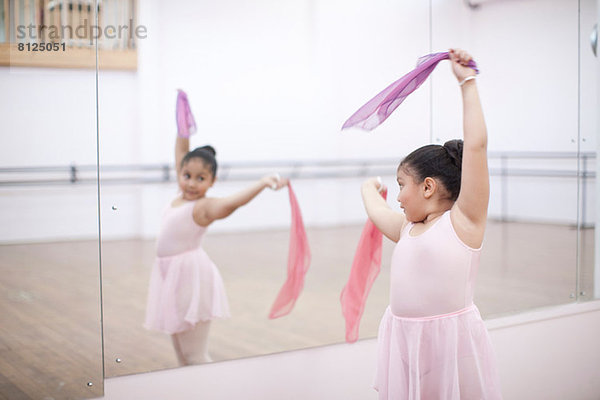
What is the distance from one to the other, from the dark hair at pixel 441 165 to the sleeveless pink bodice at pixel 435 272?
86 mm

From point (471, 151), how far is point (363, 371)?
43.4 inches

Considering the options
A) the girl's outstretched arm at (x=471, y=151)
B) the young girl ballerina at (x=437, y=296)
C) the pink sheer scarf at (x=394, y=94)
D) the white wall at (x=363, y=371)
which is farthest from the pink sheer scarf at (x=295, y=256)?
the girl's outstretched arm at (x=471, y=151)

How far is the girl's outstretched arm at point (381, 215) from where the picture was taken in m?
2.10

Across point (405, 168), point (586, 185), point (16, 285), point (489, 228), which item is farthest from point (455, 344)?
point (586, 185)

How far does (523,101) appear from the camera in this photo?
3334 mm

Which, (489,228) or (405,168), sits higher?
(405,168)

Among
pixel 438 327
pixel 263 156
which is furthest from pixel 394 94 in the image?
pixel 263 156

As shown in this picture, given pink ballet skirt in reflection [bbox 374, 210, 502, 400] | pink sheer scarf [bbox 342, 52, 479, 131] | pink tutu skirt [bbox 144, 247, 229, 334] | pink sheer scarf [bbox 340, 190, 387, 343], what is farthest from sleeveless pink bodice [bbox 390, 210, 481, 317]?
pink tutu skirt [bbox 144, 247, 229, 334]

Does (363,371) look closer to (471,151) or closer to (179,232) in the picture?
(179,232)

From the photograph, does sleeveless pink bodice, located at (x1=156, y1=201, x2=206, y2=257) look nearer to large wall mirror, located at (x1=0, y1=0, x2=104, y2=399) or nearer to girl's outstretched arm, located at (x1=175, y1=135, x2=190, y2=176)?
girl's outstretched arm, located at (x1=175, y1=135, x2=190, y2=176)

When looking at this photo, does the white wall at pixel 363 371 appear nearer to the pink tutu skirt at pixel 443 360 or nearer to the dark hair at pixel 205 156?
the pink tutu skirt at pixel 443 360

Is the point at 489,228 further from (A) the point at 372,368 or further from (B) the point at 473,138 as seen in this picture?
(B) the point at 473,138

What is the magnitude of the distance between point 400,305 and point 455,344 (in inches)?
6.9

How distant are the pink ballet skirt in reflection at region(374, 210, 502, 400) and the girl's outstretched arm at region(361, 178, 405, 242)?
0.14 metres
